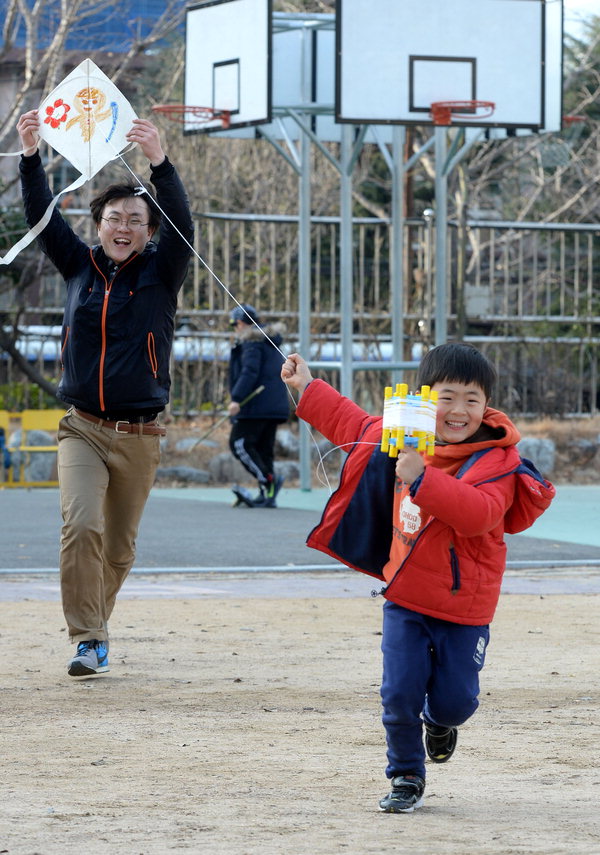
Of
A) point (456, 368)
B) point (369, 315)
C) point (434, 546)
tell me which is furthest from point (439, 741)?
point (369, 315)

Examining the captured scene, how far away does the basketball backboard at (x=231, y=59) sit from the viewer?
16.2 metres

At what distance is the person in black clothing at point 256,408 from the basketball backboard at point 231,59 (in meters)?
2.62

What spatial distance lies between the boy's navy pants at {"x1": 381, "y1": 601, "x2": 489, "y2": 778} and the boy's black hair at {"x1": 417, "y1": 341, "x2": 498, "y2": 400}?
2.13 ft

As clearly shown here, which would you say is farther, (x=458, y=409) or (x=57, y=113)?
(x=57, y=113)

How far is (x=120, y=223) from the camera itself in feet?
20.9

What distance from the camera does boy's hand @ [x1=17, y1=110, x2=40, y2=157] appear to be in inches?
253

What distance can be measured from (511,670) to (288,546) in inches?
197

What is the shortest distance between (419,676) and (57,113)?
3372mm

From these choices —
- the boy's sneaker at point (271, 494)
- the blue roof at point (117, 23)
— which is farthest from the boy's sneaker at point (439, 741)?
the blue roof at point (117, 23)

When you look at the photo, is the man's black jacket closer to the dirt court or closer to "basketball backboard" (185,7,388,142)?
the dirt court

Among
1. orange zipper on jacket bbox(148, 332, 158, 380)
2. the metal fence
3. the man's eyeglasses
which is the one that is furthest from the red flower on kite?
the metal fence

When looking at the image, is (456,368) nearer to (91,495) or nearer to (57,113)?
(91,495)

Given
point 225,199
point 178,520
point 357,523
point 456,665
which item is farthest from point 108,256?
point 225,199

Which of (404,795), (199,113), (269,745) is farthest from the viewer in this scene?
(199,113)
